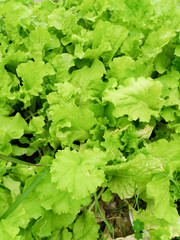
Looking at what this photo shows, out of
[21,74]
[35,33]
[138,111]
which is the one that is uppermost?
[35,33]

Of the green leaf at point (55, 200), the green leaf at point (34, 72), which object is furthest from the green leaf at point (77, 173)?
the green leaf at point (34, 72)

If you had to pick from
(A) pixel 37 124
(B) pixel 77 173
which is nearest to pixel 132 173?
(B) pixel 77 173

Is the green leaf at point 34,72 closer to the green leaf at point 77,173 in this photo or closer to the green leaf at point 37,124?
the green leaf at point 37,124

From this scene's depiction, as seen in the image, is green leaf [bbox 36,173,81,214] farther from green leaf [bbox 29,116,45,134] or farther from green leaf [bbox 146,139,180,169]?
green leaf [bbox 146,139,180,169]

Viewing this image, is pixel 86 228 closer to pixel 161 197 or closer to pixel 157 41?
pixel 161 197

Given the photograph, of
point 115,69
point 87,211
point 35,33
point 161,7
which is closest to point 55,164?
Result: point 87,211

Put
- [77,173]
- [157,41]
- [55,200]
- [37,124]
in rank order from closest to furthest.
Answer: [77,173] < [55,200] < [37,124] < [157,41]

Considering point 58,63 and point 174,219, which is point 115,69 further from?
point 174,219

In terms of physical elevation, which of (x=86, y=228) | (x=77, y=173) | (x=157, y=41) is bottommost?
(x=86, y=228)
